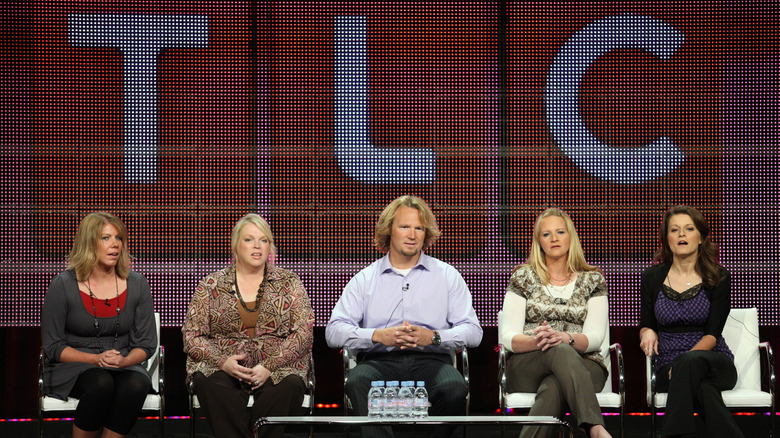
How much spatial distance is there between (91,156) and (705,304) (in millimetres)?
3897

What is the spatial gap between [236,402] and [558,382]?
5.43 ft

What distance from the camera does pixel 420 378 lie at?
460 cm

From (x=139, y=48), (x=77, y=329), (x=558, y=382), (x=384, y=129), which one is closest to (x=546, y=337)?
(x=558, y=382)

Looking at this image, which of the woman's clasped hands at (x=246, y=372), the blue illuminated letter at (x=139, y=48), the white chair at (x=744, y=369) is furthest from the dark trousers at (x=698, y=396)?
the blue illuminated letter at (x=139, y=48)

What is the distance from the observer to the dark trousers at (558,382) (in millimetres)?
4223

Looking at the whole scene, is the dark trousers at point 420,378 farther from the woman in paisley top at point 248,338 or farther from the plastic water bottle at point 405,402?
the plastic water bottle at point 405,402

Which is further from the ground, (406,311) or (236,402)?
(406,311)

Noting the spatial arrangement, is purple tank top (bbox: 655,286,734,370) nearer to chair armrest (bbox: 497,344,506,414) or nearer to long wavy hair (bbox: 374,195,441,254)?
chair armrest (bbox: 497,344,506,414)

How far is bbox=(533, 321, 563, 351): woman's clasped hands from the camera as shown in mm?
4520

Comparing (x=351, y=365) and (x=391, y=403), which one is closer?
(x=391, y=403)

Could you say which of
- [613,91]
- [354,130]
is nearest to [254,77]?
[354,130]

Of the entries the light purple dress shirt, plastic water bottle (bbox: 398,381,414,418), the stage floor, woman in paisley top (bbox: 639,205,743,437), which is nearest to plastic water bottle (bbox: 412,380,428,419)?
plastic water bottle (bbox: 398,381,414,418)

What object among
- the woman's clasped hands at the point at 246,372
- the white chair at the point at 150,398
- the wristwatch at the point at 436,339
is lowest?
the white chair at the point at 150,398

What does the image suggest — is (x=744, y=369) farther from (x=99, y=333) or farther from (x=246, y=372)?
(x=99, y=333)
